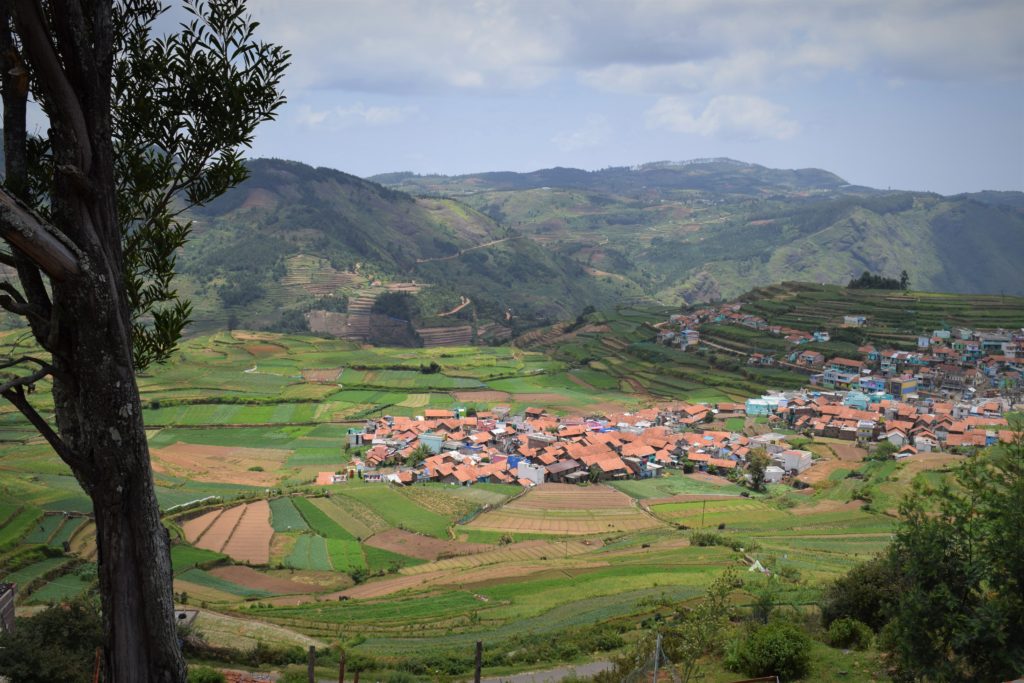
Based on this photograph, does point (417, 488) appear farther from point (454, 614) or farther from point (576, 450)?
point (454, 614)

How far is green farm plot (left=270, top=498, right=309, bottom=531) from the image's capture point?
34.4m

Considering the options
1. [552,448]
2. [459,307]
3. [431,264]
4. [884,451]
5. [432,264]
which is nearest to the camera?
[884,451]

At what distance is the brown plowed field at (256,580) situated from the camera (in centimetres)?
2712

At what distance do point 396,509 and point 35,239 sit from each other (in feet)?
115

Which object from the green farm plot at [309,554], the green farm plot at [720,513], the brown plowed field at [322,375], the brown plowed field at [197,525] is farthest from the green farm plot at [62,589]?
the brown plowed field at [322,375]

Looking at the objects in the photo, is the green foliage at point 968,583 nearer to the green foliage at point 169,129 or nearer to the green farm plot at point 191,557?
the green foliage at point 169,129

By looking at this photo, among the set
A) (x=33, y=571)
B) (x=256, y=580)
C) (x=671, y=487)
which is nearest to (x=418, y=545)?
(x=256, y=580)

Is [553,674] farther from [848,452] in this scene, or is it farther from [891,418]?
[891,418]

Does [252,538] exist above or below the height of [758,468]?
below

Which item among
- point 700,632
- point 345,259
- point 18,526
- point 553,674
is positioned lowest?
point 18,526

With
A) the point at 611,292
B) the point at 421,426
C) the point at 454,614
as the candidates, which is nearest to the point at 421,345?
the point at 421,426

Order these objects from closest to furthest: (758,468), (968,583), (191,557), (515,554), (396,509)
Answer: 1. (968,583)
2. (191,557)
3. (515,554)
4. (396,509)
5. (758,468)

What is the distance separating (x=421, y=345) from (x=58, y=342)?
103 meters

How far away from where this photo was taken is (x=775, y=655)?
12008mm
